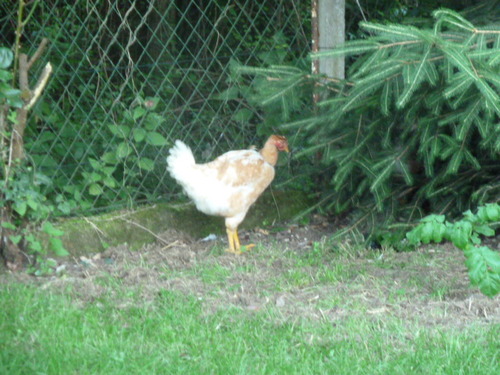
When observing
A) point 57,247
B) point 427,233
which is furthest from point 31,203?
point 427,233

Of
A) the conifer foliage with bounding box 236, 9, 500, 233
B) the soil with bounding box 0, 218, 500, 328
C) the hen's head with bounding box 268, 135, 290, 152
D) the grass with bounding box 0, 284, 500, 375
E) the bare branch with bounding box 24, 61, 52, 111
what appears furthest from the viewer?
the hen's head with bounding box 268, 135, 290, 152

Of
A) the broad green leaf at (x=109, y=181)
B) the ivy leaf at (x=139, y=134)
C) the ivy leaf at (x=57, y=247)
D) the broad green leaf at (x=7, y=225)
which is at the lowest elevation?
the ivy leaf at (x=57, y=247)

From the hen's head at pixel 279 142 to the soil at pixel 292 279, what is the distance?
0.65 metres

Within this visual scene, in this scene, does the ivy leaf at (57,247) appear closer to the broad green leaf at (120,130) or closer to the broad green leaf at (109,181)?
the broad green leaf at (109,181)

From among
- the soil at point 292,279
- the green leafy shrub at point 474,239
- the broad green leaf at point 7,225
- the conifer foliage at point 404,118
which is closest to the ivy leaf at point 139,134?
the soil at point 292,279

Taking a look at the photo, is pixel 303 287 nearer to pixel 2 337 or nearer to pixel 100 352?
pixel 100 352

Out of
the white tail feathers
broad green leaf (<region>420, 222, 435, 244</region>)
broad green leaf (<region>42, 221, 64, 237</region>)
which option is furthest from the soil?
the white tail feathers

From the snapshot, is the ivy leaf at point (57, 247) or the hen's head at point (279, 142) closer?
the ivy leaf at point (57, 247)

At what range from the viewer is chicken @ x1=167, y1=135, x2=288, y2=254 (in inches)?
200

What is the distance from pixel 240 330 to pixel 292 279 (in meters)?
0.86

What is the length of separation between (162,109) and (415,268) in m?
2.21

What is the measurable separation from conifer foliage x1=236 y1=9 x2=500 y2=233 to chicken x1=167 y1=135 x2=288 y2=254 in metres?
0.38

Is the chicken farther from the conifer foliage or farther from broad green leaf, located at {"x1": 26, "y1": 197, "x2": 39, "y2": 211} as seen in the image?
broad green leaf, located at {"x1": 26, "y1": 197, "x2": 39, "y2": 211}

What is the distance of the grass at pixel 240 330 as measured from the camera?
3.33m
